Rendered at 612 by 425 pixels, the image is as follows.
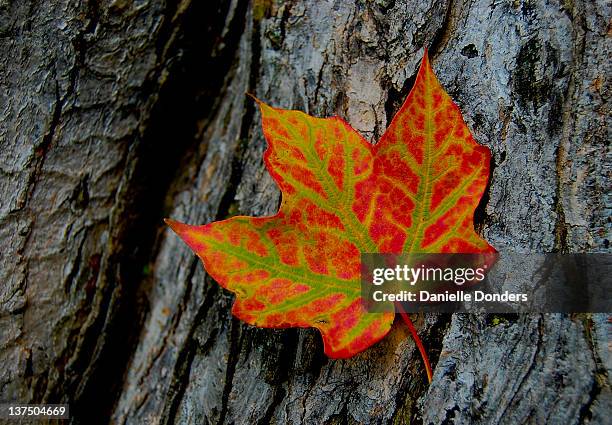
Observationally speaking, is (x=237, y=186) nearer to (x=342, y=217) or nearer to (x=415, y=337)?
(x=342, y=217)

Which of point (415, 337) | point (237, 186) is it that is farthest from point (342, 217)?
point (237, 186)

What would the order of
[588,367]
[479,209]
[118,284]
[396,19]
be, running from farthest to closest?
1. [118,284]
2. [396,19]
3. [479,209]
4. [588,367]

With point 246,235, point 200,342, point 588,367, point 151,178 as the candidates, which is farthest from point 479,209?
point 151,178

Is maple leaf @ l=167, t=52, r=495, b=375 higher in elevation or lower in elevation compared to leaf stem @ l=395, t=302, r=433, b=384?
higher

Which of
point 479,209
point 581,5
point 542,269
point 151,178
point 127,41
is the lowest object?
point 542,269

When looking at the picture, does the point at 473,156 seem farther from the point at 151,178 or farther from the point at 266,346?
the point at 151,178
